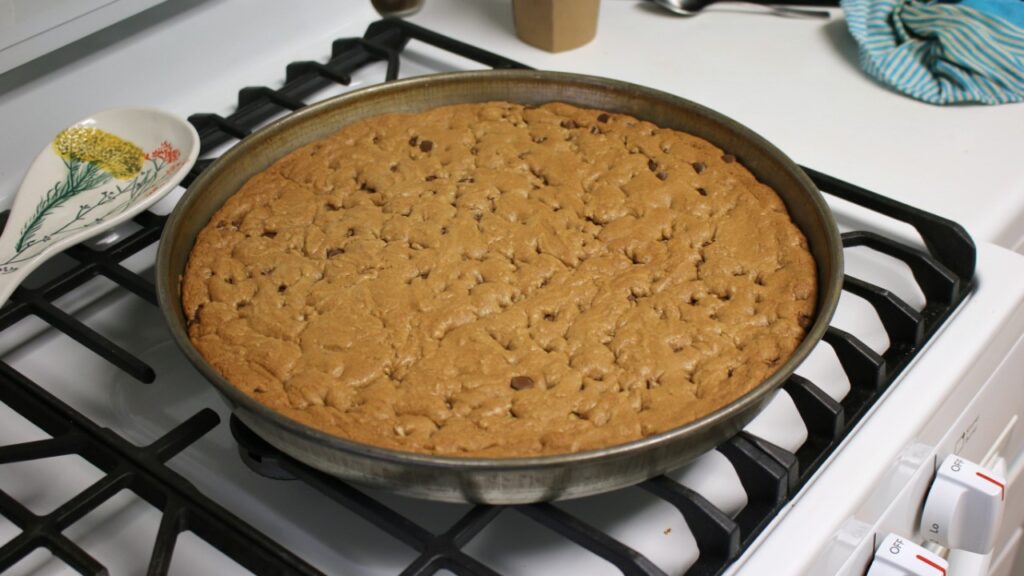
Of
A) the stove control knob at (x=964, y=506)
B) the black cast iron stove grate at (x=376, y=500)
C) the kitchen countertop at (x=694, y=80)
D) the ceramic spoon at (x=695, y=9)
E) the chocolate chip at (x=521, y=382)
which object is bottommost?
the stove control knob at (x=964, y=506)

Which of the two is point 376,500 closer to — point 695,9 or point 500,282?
point 500,282

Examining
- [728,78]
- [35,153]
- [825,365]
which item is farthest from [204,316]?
[728,78]

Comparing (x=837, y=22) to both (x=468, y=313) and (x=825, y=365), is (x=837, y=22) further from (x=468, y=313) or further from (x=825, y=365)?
(x=468, y=313)

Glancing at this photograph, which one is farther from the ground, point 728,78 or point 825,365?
point 728,78

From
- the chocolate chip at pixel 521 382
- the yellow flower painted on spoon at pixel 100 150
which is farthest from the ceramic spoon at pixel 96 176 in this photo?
the chocolate chip at pixel 521 382

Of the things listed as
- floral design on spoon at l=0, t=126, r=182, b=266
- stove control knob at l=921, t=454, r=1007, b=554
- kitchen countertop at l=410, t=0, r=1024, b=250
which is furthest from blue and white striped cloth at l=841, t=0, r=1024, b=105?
floral design on spoon at l=0, t=126, r=182, b=266

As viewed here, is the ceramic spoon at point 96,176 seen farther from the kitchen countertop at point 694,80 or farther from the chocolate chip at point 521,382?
the chocolate chip at point 521,382
